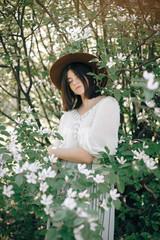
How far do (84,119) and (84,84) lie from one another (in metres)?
0.31

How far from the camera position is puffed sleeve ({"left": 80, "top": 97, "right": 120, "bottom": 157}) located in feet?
5.26

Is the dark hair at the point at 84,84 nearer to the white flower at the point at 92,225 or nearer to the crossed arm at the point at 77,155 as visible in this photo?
the crossed arm at the point at 77,155

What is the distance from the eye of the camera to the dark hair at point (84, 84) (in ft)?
6.32

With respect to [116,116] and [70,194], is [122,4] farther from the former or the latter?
[70,194]

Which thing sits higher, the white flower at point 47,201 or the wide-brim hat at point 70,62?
the wide-brim hat at point 70,62

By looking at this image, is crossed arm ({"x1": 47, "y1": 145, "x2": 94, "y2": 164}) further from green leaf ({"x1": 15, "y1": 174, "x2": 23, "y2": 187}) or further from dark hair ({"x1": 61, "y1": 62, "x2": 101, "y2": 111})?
green leaf ({"x1": 15, "y1": 174, "x2": 23, "y2": 187})

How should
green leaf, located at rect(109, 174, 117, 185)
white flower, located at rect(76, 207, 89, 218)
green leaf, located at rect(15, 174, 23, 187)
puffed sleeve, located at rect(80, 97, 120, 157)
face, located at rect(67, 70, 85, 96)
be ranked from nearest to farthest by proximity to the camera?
white flower, located at rect(76, 207, 89, 218)
green leaf, located at rect(15, 174, 23, 187)
green leaf, located at rect(109, 174, 117, 185)
puffed sleeve, located at rect(80, 97, 120, 157)
face, located at rect(67, 70, 85, 96)

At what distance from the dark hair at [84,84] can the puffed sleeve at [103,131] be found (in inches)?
10.5

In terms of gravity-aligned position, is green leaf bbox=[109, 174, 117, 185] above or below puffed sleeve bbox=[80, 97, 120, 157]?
below

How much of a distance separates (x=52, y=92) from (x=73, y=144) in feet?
5.26

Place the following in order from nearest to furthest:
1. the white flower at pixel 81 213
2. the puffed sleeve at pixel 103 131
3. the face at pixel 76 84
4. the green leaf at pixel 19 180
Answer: the white flower at pixel 81 213 < the green leaf at pixel 19 180 < the puffed sleeve at pixel 103 131 < the face at pixel 76 84

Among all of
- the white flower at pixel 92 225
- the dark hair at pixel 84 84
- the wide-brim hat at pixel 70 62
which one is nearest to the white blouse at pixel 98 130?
the dark hair at pixel 84 84

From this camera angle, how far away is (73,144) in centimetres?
185

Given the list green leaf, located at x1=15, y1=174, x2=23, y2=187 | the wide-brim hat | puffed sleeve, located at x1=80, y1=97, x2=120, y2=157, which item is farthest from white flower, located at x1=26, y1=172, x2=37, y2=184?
the wide-brim hat
